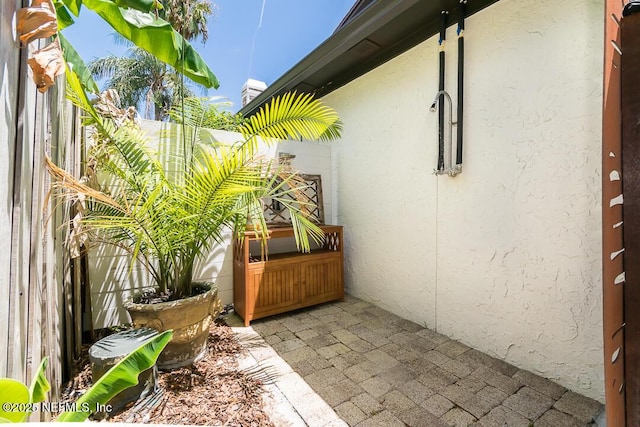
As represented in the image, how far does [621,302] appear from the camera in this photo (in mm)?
1514

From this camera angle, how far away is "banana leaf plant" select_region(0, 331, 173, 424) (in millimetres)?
845

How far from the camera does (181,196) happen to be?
224 centimetres

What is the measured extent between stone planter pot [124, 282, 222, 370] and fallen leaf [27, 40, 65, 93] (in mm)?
1675

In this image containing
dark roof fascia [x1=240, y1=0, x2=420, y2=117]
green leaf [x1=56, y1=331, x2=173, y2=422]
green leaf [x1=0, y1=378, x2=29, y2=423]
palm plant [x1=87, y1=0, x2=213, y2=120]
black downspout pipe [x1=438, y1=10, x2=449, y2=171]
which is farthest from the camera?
palm plant [x1=87, y1=0, x2=213, y2=120]

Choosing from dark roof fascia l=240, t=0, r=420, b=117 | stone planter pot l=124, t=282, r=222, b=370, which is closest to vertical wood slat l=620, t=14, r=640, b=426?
dark roof fascia l=240, t=0, r=420, b=117

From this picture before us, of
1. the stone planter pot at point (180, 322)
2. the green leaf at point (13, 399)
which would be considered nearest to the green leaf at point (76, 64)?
the stone planter pot at point (180, 322)

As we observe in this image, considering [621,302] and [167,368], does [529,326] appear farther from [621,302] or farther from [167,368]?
[167,368]

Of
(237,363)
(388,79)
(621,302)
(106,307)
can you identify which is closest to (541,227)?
(621,302)

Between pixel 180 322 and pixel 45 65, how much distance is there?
1.92m

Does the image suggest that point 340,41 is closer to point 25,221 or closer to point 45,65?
point 45,65

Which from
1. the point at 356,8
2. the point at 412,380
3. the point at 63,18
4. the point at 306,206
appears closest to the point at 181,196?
the point at 63,18

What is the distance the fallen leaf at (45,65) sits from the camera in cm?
115

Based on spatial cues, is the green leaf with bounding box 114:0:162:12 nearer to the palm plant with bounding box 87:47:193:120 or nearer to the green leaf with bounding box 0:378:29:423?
the green leaf with bounding box 0:378:29:423

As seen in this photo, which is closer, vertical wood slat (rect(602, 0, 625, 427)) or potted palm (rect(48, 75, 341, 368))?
vertical wood slat (rect(602, 0, 625, 427))
